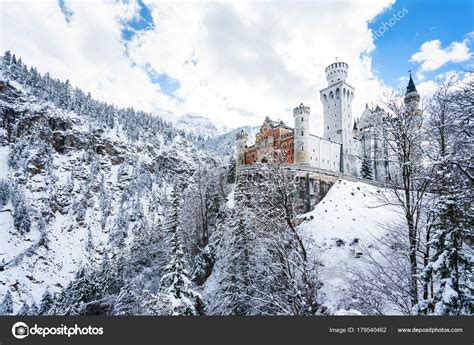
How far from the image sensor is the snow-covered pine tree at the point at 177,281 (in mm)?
11312

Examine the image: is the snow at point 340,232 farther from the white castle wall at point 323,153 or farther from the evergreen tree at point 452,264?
the white castle wall at point 323,153

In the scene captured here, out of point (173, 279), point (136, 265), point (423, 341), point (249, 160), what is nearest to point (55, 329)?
point (423, 341)

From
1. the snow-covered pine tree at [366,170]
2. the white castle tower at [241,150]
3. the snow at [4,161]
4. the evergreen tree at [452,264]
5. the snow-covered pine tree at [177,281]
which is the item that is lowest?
the snow-covered pine tree at [177,281]

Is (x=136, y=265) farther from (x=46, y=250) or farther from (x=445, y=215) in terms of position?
(x=46, y=250)

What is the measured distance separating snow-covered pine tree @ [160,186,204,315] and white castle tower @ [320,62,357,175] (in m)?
32.4

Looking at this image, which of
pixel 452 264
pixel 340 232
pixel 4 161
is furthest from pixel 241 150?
pixel 4 161

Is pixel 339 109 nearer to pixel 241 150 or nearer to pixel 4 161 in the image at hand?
pixel 241 150

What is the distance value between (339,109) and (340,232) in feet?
91.7

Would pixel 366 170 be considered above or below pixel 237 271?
above

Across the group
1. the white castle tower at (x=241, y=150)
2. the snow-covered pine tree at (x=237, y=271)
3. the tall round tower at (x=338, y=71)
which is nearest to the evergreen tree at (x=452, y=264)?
the snow-covered pine tree at (x=237, y=271)

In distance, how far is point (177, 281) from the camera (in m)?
12.9

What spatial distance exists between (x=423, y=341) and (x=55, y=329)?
6.16m

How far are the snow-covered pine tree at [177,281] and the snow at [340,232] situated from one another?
21.1ft

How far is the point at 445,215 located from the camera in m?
5.50
